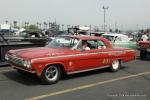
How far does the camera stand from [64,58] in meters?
7.69

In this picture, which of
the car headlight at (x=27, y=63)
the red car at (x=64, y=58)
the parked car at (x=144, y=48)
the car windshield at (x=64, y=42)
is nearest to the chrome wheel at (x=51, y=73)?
the red car at (x=64, y=58)

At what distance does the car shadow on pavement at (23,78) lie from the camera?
756cm

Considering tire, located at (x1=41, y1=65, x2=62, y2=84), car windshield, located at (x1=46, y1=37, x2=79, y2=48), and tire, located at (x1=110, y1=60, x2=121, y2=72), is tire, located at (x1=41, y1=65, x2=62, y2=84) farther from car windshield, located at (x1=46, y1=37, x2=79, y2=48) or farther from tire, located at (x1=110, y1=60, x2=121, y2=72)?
tire, located at (x1=110, y1=60, x2=121, y2=72)

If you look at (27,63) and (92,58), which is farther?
(92,58)

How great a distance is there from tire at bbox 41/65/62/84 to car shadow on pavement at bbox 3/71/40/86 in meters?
0.38

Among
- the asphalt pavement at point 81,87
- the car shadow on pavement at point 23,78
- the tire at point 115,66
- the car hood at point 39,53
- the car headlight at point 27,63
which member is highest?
the car hood at point 39,53

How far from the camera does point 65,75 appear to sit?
8.44 m

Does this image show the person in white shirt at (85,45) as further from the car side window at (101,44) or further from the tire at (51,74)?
the tire at (51,74)

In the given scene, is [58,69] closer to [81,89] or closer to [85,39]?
[81,89]

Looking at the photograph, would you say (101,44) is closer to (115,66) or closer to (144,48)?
(115,66)

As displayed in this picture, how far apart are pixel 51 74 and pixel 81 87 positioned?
978 millimetres

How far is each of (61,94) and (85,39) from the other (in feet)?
9.23

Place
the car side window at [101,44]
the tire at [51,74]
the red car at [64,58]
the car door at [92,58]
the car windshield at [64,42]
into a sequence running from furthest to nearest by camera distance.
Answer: the car side window at [101,44] < the car windshield at [64,42] < the car door at [92,58] < the tire at [51,74] < the red car at [64,58]

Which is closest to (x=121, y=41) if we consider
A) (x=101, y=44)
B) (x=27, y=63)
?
(x=101, y=44)
